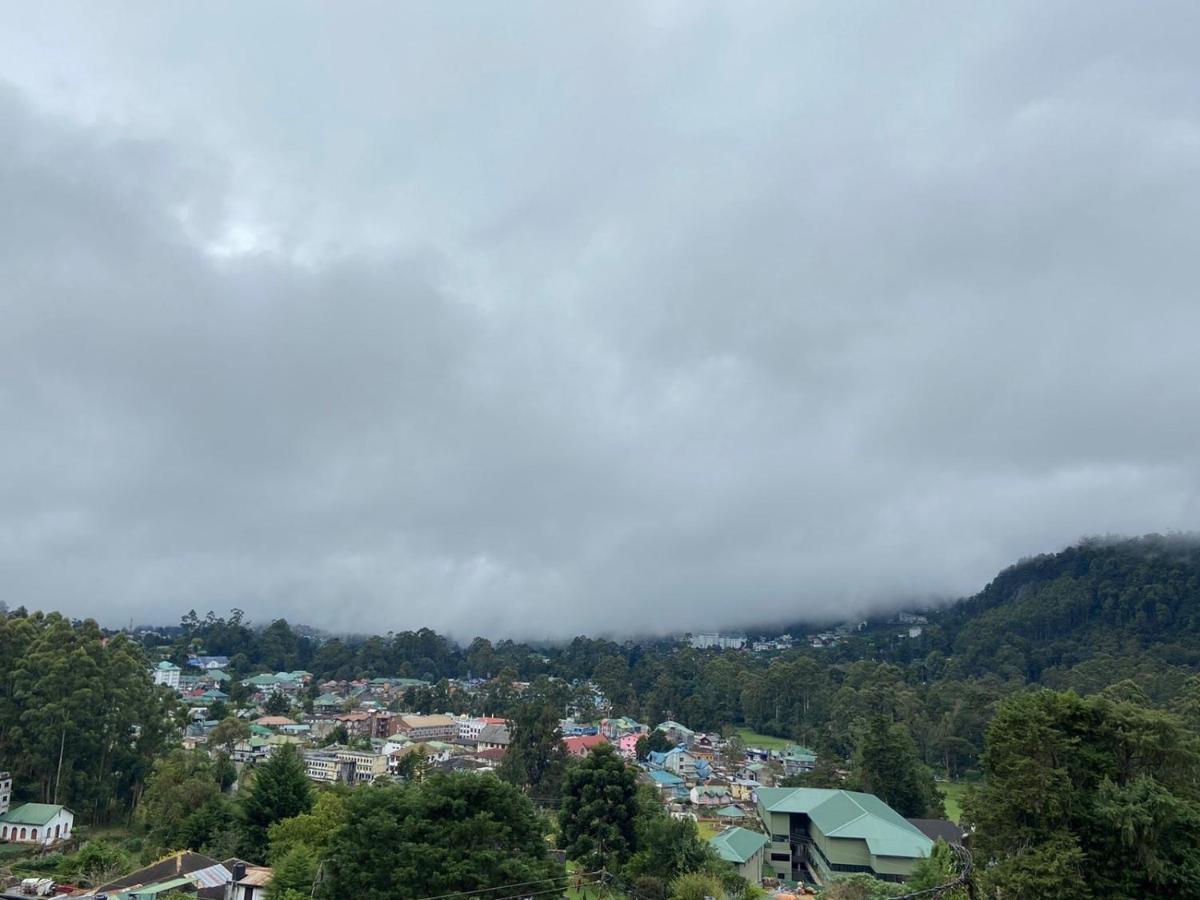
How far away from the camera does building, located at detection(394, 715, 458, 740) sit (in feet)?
246

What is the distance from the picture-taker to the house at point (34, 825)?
1297 inches

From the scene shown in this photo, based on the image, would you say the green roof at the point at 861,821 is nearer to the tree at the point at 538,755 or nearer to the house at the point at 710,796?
the house at the point at 710,796

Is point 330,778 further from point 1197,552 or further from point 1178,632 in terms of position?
point 1197,552

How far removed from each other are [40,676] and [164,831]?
12.2 meters

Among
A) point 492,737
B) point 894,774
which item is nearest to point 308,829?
point 894,774

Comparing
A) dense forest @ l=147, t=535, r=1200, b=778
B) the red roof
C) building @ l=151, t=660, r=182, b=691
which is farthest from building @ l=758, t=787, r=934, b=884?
building @ l=151, t=660, r=182, b=691

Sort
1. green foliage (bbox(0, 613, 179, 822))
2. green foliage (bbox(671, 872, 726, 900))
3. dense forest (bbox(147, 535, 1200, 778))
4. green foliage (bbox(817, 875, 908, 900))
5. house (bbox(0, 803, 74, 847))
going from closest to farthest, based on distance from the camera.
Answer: green foliage (bbox(817, 875, 908, 900))
green foliage (bbox(671, 872, 726, 900))
house (bbox(0, 803, 74, 847))
green foliage (bbox(0, 613, 179, 822))
dense forest (bbox(147, 535, 1200, 778))

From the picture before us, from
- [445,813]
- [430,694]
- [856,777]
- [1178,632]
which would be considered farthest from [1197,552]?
[445,813]

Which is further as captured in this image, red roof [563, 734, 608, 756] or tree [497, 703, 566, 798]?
red roof [563, 734, 608, 756]

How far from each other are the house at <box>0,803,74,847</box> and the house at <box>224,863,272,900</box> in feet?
46.5

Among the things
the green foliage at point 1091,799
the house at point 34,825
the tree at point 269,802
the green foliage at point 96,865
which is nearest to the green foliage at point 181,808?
the tree at point 269,802

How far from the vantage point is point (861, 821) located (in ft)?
101

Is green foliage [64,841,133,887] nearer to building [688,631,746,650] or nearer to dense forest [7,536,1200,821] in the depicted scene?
dense forest [7,536,1200,821]

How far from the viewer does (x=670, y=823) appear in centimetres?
2584
